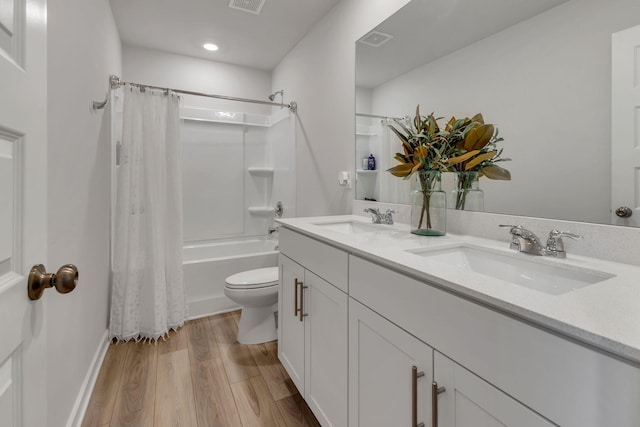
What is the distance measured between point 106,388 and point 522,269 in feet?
6.78

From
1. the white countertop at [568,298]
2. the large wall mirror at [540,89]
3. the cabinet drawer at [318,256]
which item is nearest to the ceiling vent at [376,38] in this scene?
the large wall mirror at [540,89]

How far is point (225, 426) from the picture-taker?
1364 millimetres

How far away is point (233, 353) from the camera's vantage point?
6.45 ft

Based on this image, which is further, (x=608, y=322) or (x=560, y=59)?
(x=560, y=59)

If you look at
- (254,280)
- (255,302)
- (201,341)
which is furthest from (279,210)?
(201,341)

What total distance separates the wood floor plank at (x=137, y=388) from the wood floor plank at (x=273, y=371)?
575mm

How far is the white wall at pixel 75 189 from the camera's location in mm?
1145

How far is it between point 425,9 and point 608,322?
1.54m

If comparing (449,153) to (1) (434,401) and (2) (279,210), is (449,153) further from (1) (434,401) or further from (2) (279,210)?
(2) (279,210)

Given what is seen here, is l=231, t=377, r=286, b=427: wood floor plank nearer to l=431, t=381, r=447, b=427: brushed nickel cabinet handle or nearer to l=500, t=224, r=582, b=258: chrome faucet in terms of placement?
l=431, t=381, r=447, b=427: brushed nickel cabinet handle

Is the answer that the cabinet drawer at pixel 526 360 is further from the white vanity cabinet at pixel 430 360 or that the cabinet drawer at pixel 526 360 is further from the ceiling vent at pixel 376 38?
the ceiling vent at pixel 376 38

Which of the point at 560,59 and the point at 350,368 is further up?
the point at 560,59

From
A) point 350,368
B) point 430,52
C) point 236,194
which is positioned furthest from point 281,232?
point 236,194

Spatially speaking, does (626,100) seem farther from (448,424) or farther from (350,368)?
(350,368)
